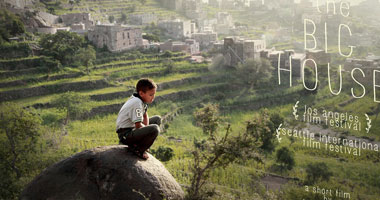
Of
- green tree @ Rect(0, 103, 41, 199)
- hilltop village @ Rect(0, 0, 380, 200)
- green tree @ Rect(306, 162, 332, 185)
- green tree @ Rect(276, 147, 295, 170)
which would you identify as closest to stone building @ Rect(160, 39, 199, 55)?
hilltop village @ Rect(0, 0, 380, 200)

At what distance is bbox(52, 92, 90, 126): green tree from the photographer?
14.3m

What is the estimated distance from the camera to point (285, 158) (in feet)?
36.9

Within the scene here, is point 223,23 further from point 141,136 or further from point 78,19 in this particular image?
point 141,136

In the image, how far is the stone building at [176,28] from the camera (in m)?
27.4

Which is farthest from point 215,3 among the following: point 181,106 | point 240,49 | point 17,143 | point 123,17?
point 17,143

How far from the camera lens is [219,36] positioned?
88.4 feet

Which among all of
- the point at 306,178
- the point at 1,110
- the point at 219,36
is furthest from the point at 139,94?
the point at 219,36

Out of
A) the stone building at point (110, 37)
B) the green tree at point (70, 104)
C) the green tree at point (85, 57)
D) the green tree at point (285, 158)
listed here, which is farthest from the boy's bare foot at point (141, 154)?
the stone building at point (110, 37)

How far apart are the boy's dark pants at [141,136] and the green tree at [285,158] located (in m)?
7.89

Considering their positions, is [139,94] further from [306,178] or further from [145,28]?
[145,28]

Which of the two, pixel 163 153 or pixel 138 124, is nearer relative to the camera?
pixel 138 124

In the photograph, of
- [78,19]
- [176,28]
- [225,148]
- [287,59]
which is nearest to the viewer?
[225,148]

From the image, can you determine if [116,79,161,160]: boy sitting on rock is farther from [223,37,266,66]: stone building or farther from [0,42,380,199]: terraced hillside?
[223,37,266,66]: stone building

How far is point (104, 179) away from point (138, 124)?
69cm
